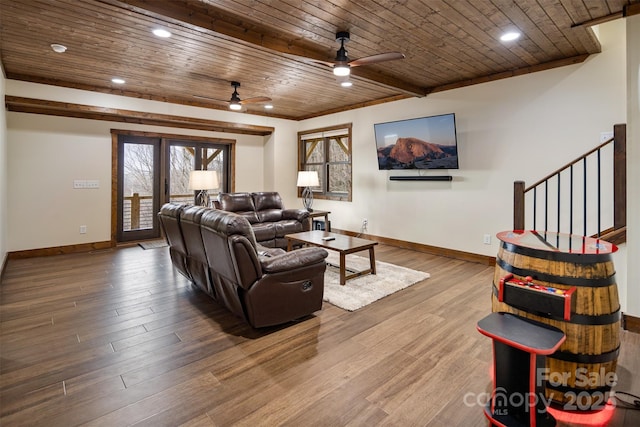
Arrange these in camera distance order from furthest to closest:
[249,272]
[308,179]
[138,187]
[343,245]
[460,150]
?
[308,179], [138,187], [460,150], [343,245], [249,272]

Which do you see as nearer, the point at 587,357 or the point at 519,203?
the point at 587,357

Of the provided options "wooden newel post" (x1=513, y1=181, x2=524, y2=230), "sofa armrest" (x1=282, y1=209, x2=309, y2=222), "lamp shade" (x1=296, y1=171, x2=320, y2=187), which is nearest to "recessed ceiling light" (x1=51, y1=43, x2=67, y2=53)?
"sofa armrest" (x1=282, y1=209, x2=309, y2=222)

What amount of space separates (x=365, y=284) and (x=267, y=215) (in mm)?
2580

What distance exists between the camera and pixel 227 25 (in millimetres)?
3070

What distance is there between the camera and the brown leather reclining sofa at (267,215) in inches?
209

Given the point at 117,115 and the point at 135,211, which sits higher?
the point at 117,115

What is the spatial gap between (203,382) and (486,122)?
15.3ft

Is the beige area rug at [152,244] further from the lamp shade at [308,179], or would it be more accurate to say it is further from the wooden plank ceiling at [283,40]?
the lamp shade at [308,179]

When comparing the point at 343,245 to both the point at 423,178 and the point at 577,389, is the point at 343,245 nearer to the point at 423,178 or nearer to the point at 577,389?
the point at 423,178

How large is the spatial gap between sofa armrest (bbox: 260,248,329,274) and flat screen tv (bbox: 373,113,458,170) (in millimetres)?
3067

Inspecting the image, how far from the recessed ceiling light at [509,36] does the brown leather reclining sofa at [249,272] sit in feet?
9.31

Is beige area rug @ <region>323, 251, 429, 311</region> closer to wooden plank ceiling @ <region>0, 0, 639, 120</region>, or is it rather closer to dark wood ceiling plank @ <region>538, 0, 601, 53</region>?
wooden plank ceiling @ <region>0, 0, 639, 120</region>

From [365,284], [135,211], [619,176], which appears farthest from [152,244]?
[619,176]

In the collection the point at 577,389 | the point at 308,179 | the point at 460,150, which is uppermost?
the point at 460,150
